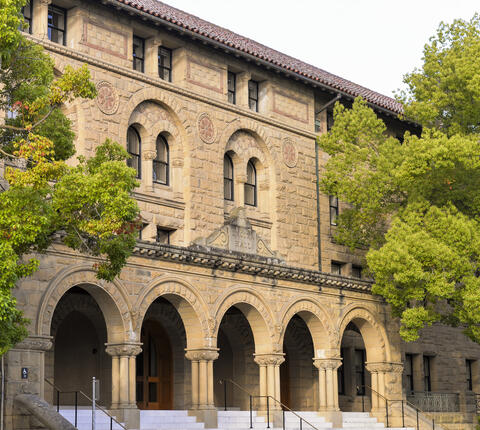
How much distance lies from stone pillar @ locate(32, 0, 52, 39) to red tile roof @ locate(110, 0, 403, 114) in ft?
7.54

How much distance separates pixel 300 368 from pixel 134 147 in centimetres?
1038

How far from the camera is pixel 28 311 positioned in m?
21.4

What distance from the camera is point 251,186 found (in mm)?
33938

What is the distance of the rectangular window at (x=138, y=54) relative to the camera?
30.5m

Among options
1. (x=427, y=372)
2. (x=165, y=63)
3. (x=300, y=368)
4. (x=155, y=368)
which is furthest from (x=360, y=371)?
(x=165, y=63)

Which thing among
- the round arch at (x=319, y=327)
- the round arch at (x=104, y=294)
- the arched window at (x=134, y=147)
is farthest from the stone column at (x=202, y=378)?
the arched window at (x=134, y=147)

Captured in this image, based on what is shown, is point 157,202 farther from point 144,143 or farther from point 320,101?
point 320,101

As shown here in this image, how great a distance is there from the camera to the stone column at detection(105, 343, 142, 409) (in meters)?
23.4

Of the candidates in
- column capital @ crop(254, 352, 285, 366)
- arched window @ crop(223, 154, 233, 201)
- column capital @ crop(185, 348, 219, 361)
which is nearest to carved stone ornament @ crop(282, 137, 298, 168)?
arched window @ crop(223, 154, 233, 201)

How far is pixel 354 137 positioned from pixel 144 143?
757cm

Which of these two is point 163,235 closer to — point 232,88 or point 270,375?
point 270,375

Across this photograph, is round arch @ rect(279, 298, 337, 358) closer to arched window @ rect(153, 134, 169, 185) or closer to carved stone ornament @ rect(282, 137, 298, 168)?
arched window @ rect(153, 134, 169, 185)

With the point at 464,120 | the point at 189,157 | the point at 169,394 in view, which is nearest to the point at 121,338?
the point at 169,394

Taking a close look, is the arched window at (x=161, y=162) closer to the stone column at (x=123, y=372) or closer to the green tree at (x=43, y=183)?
the stone column at (x=123, y=372)
